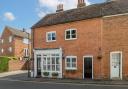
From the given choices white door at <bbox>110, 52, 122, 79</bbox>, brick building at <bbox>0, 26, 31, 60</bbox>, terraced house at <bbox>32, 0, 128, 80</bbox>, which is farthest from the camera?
brick building at <bbox>0, 26, 31, 60</bbox>

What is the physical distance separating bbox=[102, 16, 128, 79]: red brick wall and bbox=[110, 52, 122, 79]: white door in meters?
0.46

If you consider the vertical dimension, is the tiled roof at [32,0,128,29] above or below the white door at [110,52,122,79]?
above

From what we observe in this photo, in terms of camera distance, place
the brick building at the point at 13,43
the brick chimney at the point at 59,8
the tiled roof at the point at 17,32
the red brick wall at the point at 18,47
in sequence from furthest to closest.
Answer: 1. the tiled roof at the point at 17,32
2. the red brick wall at the point at 18,47
3. the brick building at the point at 13,43
4. the brick chimney at the point at 59,8

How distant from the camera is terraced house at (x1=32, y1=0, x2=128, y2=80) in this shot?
1226 inches

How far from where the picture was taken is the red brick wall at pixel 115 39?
100 ft

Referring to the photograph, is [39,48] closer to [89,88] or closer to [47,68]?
[47,68]

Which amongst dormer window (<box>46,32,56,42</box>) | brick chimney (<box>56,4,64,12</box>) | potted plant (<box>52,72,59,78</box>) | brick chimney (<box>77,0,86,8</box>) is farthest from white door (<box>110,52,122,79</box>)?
brick chimney (<box>56,4,64,12</box>)

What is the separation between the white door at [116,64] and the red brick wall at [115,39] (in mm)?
463

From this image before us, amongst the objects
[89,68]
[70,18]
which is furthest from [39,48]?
[89,68]

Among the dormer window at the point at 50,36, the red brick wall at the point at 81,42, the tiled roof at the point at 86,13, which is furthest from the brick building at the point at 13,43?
the red brick wall at the point at 81,42

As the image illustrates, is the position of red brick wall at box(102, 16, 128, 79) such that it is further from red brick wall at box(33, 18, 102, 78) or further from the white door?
red brick wall at box(33, 18, 102, 78)

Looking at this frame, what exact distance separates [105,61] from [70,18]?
812cm

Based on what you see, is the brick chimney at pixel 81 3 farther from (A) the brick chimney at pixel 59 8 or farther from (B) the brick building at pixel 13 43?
(B) the brick building at pixel 13 43


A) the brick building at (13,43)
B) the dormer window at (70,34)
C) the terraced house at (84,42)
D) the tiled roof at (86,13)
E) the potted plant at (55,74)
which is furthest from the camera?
the brick building at (13,43)
